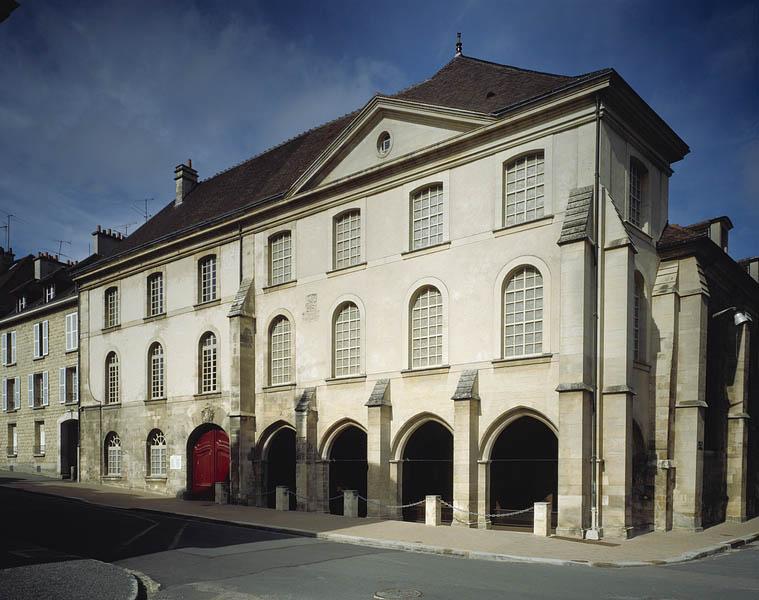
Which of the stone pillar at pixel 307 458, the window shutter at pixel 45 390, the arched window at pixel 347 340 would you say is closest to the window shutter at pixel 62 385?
the window shutter at pixel 45 390

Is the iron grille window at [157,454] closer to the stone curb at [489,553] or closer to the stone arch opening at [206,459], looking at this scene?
the stone arch opening at [206,459]

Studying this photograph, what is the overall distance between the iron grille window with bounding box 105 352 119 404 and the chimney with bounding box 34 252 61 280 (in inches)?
504

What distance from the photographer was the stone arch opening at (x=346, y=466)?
2208 centimetres

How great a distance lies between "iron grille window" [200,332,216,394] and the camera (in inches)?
1002

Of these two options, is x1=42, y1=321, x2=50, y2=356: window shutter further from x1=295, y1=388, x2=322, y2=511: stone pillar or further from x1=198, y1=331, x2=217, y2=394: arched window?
x1=295, y1=388, x2=322, y2=511: stone pillar

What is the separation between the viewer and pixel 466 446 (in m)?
17.2

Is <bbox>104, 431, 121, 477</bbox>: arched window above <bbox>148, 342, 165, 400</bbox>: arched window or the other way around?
the other way around

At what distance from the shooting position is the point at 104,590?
9.12m

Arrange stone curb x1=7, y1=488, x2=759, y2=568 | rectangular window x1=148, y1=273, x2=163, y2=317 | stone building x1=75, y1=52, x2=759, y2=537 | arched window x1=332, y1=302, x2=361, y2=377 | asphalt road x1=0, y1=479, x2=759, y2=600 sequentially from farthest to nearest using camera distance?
rectangular window x1=148, y1=273, x2=163, y2=317
arched window x1=332, y1=302, x2=361, y2=377
stone building x1=75, y1=52, x2=759, y2=537
stone curb x1=7, y1=488, x2=759, y2=568
asphalt road x1=0, y1=479, x2=759, y2=600

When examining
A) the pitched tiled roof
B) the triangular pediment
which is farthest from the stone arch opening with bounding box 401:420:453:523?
the pitched tiled roof

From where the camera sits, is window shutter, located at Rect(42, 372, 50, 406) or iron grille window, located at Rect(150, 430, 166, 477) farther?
window shutter, located at Rect(42, 372, 50, 406)

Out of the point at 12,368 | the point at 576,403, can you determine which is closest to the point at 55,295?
the point at 12,368

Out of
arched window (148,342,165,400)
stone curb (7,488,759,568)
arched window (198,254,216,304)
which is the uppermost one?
arched window (198,254,216,304)

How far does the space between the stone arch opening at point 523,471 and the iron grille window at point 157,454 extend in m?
13.4
